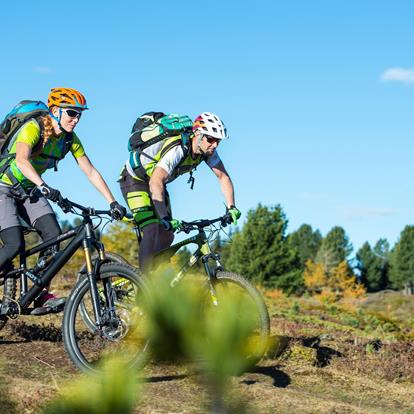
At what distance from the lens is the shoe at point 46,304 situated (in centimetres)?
653

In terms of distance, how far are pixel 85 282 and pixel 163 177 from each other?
135 cm

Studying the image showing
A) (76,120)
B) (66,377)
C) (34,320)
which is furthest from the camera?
(34,320)

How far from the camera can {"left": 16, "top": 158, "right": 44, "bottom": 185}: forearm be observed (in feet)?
19.8

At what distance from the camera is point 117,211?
6398 millimetres

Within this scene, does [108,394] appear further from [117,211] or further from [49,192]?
[117,211]

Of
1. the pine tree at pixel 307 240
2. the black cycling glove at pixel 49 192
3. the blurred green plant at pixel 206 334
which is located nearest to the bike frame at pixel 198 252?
the black cycling glove at pixel 49 192

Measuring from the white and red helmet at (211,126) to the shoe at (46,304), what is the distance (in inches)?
80.5

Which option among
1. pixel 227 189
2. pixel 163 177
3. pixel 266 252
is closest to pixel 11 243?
pixel 163 177

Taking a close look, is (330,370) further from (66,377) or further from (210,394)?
(210,394)

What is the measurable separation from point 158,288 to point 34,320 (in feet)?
25.8

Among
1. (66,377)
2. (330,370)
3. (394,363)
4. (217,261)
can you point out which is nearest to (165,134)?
(217,261)

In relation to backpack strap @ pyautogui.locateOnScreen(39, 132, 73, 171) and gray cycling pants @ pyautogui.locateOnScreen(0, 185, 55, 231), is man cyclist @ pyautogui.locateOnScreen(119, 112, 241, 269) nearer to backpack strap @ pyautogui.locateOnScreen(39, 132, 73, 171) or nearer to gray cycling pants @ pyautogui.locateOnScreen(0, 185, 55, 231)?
backpack strap @ pyautogui.locateOnScreen(39, 132, 73, 171)

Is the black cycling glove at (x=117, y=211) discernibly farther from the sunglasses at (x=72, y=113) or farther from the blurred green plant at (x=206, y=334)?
the blurred green plant at (x=206, y=334)

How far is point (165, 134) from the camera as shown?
707 centimetres
